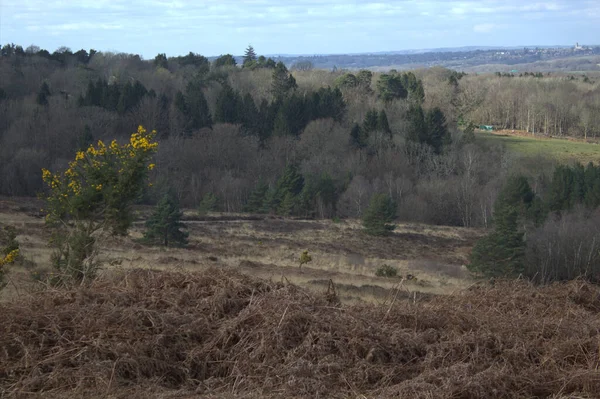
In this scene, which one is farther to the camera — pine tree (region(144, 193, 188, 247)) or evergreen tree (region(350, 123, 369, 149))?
evergreen tree (region(350, 123, 369, 149))

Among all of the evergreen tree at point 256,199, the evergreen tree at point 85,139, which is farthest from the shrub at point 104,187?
the evergreen tree at point 85,139

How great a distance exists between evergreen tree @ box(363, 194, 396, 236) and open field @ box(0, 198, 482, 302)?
588mm

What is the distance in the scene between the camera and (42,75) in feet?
198

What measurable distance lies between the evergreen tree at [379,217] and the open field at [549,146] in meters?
23.3

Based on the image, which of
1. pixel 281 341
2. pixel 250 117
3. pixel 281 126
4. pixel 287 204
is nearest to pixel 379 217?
pixel 287 204

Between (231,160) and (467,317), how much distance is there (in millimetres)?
42567

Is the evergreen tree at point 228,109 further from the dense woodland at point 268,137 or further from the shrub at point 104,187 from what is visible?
the shrub at point 104,187

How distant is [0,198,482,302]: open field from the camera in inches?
944

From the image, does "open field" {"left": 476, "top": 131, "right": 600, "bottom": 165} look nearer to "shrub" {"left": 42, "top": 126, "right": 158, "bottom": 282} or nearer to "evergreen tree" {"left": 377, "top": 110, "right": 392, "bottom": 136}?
"evergreen tree" {"left": 377, "top": 110, "right": 392, "bottom": 136}

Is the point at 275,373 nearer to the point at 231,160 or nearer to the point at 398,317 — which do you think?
the point at 398,317

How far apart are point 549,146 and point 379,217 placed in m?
30.9

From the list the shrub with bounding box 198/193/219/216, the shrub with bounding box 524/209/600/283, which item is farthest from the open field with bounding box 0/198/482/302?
the shrub with bounding box 524/209/600/283

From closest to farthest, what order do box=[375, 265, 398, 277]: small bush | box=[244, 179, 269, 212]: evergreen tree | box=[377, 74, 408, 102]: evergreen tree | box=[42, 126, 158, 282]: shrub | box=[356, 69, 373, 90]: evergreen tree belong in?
box=[42, 126, 158, 282]: shrub < box=[375, 265, 398, 277]: small bush < box=[244, 179, 269, 212]: evergreen tree < box=[377, 74, 408, 102]: evergreen tree < box=[356, 69, 373, 90]: evergreen tree

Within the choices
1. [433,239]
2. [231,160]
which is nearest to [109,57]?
[231,160]
